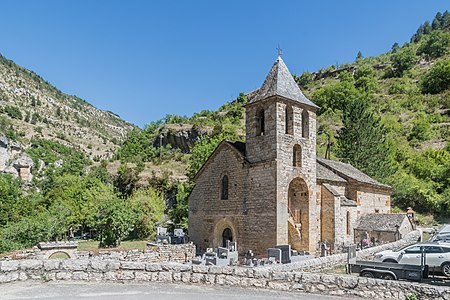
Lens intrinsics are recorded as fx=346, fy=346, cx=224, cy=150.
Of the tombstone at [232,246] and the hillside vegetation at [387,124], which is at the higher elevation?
the hillside vegetation at [387,124]

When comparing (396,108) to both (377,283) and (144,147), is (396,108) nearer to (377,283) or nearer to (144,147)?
(144,147)

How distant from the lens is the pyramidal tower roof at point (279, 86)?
77.4 feet

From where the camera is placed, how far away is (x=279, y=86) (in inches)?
939

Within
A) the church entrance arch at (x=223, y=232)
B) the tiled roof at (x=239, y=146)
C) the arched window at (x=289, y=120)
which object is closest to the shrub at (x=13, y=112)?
the tiled roof at (x=239, y=146)

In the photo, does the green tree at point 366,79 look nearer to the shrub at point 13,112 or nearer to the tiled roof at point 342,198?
the tiled roof at point 342,198

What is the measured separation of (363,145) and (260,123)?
28.1 m

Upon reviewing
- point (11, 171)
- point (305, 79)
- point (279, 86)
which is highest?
point (305, 79)

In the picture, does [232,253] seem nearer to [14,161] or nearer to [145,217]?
[145,217]

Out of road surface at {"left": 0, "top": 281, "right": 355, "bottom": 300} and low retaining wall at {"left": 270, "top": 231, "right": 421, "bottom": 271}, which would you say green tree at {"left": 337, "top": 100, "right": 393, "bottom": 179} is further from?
road surface at {"left": 0, "top": 281, "right": 355, "bottom": 300}

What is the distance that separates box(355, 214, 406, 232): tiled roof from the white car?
12035 millimetres

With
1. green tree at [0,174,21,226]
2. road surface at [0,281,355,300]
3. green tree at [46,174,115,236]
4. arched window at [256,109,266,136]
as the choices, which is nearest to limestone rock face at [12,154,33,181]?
green tree at [46,174,115,236]

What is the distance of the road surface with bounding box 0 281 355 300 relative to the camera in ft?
28.0

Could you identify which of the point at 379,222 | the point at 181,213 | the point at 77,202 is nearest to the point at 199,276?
the point at 379,222

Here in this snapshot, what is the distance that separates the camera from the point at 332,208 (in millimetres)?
25172
